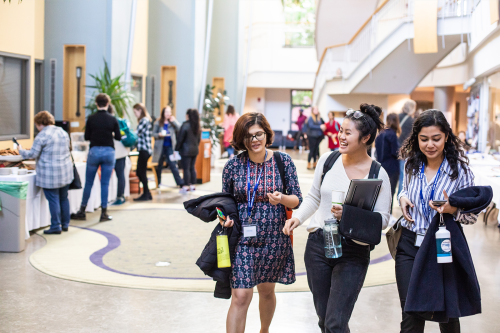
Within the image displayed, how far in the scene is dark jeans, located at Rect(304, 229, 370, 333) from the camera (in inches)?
108

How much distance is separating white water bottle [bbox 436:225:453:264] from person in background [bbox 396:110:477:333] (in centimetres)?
14

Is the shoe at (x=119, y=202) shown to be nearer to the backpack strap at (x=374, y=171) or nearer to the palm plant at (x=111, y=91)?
the palm plant at (x=111, y=91)

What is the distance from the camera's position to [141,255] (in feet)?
19.3

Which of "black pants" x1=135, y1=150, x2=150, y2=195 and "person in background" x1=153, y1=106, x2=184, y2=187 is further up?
"person in background" x1=153, y1=106, x2=184, y2=187

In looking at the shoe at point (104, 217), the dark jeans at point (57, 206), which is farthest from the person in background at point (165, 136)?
the dark jeans at point (57, 206)

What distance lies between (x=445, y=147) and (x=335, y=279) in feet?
2.78

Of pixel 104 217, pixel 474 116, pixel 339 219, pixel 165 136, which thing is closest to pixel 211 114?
pixel 165 136

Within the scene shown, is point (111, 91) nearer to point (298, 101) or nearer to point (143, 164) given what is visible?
point (143, 164)

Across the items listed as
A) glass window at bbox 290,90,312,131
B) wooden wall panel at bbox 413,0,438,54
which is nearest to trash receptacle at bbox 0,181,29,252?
wooden wall panel at bbox 413,0,438,54

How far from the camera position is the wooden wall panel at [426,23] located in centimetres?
1214

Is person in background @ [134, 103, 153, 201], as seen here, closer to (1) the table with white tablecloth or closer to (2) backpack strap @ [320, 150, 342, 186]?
(1) the table with white tablecloth

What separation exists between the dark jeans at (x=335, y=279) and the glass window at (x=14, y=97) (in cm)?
680

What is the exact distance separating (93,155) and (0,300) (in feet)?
11.1

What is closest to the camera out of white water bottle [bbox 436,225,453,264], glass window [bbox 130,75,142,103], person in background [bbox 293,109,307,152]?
white water bottle [bbox 436,225,453,264]
